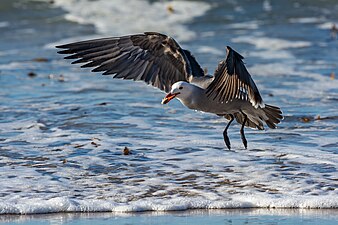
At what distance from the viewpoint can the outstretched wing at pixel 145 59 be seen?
832 centimetres

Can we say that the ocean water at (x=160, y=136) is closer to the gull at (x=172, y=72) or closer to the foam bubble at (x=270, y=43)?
the foam bubble at (x=270, y=43)

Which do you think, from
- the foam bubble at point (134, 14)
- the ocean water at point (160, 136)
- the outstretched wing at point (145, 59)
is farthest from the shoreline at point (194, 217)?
the foam bubble at point (134, 14)

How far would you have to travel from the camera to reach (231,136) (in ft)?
30.3

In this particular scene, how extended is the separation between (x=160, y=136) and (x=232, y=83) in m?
1.86

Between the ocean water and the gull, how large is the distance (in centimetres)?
38

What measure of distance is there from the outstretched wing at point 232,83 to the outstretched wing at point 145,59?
1.85ft

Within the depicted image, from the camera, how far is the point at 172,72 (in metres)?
8.52

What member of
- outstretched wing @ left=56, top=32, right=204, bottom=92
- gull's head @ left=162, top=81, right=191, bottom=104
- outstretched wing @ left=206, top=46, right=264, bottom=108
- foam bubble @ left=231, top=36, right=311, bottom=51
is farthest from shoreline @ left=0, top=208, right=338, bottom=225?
foam bubble @ left=231, top=36, right=311, bottom=51

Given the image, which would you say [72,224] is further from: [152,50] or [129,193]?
[152,50]

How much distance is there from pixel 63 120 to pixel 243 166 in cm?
293

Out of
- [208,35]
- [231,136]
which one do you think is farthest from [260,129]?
[208,35]

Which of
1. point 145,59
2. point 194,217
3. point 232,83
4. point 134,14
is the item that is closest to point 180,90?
point 232,83

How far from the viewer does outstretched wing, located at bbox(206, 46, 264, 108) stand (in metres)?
7.23

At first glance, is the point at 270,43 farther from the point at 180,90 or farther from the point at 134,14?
the point at 180,90
